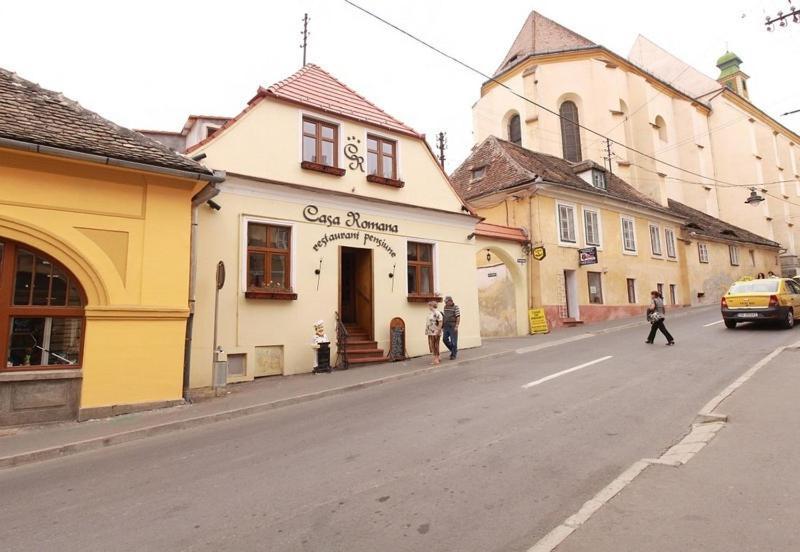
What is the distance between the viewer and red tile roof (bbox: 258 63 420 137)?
41.9 feet

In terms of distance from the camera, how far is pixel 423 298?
14555 millimetres

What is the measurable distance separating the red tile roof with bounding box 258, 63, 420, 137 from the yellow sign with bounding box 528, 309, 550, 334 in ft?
30.0

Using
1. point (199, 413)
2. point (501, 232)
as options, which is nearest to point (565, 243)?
point (501, 232)

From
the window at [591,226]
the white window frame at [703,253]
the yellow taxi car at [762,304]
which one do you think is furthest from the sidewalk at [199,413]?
the white window frame at [703,253]

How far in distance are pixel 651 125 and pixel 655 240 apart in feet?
42.4

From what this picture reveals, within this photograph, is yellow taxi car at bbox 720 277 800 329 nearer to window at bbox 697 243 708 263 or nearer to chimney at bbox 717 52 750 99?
window at bbox 697 243 708 263

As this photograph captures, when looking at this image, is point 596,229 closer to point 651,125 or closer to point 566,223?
point 566,223

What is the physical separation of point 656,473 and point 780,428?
94.4 inches

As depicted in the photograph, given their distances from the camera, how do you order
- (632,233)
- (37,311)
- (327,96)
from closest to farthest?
(37,311) < (327,96) < (632,233)

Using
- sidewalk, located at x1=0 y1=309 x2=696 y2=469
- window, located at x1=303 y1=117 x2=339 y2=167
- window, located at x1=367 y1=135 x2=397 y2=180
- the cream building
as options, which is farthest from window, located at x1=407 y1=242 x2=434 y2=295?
the cream building

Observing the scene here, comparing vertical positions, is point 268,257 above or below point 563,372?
above

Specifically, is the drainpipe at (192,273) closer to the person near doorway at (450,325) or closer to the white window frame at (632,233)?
the person near doorway at (450,325)

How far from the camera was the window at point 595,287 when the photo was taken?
22.6 metres

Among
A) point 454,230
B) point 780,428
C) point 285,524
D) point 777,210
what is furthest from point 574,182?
point 777,210
